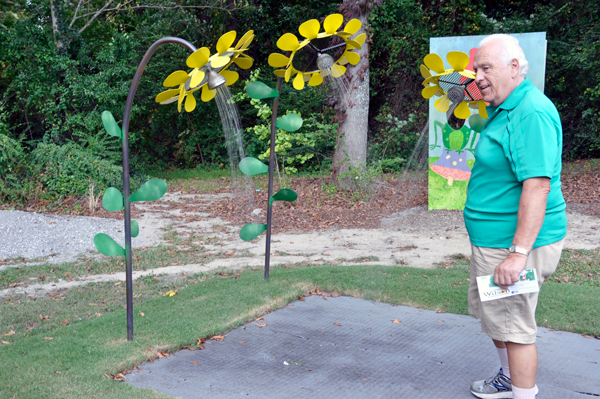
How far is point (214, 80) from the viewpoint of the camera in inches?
119

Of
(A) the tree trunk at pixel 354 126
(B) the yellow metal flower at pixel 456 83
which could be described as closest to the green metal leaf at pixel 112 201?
(B) the yellow metal flower at pixel 456 83

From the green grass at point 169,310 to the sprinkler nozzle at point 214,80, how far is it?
1.61 metres

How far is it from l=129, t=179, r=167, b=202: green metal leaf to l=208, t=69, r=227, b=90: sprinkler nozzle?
2.30 ft

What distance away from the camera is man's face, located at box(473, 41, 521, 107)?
2018mm

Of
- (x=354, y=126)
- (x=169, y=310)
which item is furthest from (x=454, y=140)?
(x=169, y=310)

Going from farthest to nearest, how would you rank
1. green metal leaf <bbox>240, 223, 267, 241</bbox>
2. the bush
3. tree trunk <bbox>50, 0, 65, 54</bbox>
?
1. tree trunk <bbox>50, 0, 65, 54</bbox>
2. the bush
3. green metal leaf <bbox>240, 223, 267, 241</bbox>

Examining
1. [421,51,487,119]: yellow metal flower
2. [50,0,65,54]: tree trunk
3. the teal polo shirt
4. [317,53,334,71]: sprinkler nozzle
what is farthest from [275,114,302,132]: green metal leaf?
[50,0,65,54]: tree trunk

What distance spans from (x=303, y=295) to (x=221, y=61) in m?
2.13

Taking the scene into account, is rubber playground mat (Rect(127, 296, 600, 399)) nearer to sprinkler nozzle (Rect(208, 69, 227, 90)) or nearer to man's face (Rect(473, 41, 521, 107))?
man's face (Rect(473, 41, 521, 107))

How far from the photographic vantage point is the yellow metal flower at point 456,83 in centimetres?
293

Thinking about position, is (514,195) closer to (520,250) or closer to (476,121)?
(520,250)

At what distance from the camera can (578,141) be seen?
45.6 ft

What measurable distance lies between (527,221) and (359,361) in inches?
57.7

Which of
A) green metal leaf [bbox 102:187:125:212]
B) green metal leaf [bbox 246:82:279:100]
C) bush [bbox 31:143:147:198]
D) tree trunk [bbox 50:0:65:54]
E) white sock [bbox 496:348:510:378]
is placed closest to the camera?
white sock [bbox 496:348:510:378]
